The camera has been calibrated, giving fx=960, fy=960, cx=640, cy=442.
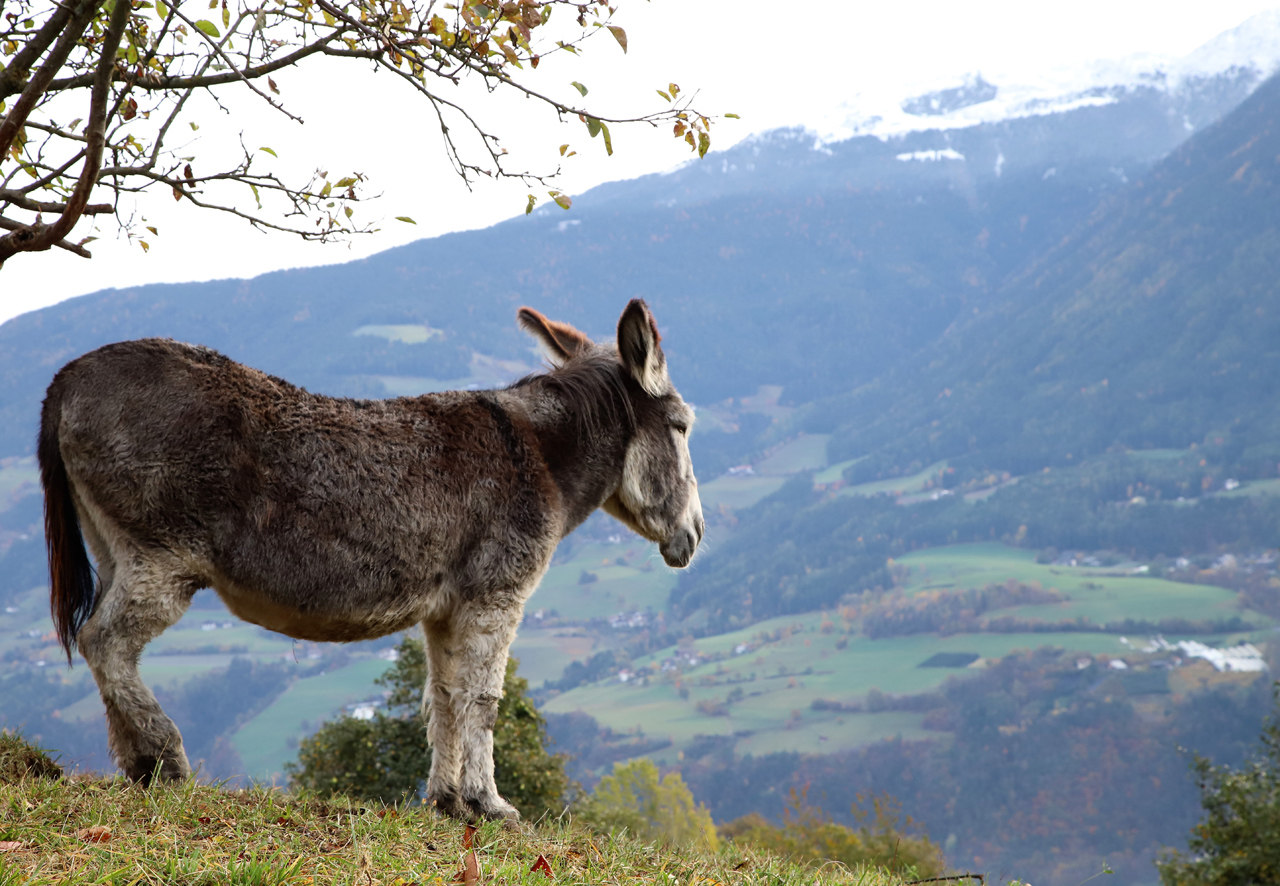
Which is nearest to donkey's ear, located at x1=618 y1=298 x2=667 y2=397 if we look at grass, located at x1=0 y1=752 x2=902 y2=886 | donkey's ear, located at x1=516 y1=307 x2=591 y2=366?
donkey's ear, located at x1=516 y1=307 x2=591 y2=366

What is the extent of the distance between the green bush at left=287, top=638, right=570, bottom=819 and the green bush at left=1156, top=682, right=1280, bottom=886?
12.5 metres

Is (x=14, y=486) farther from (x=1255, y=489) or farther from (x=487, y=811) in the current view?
(x=1255, y=489)

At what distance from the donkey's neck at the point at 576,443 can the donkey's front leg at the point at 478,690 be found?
823 millimetres

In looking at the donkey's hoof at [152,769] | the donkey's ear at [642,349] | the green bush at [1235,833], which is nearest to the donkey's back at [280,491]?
the donkey's hoof at [152,769]

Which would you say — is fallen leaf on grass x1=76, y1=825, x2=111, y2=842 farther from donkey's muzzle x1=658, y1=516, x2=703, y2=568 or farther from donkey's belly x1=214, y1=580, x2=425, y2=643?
donkey's muzzle x1=658, y1=516, x2=703, y2=568

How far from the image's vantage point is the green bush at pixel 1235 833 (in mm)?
17641

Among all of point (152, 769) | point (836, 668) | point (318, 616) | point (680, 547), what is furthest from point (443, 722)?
point (836, 668)

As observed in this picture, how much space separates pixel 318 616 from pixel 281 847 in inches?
53.2

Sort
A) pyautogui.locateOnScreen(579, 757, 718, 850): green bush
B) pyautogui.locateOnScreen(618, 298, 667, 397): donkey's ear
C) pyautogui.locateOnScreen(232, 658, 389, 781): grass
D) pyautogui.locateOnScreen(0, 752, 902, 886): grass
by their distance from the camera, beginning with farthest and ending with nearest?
pyautogui.locateOnScreen(232, 658, 389, 781): grass < pyautogui.locateOnScreen(579, 757, 718, 850): green bush < pyautogui.locateOnScreen(618, 298, 667, 397): donkey's ear < pyautogui.locateOnScreen(0, 752, 902, 886): grass

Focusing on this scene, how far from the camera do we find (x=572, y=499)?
19.3ft

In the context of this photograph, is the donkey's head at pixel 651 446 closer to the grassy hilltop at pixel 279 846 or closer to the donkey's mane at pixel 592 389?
the donkey's mane at pixel 592 389

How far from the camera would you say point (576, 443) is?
19.4ft

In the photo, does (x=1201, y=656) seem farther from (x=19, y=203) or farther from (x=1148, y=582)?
(x=19, y=203)

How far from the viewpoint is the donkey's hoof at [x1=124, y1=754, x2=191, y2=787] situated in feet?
15.0
